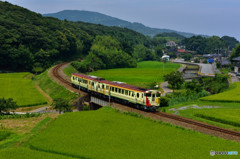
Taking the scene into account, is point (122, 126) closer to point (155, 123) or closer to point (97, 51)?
point (155, 123)

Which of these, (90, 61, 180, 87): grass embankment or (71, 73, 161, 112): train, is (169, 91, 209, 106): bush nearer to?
(71, 73, 161, 112): train

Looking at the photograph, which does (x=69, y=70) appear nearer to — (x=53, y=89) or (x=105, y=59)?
(x=105, y=59)

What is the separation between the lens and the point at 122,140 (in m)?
23.7

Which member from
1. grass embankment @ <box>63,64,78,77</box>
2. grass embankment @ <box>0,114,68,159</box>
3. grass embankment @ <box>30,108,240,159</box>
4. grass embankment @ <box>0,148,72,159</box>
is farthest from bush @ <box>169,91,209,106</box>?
grass embankment @ <box>63,64,78,77</box>

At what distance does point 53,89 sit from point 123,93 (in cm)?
2430

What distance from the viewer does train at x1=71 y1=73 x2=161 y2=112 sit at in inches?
1359

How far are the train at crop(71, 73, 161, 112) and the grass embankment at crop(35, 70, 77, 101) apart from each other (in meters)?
3.65

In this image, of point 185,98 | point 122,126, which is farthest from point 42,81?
point 122,126

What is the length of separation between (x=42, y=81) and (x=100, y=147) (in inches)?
1923

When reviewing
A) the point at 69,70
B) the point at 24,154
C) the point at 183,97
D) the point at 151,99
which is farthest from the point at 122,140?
the point at 69,70

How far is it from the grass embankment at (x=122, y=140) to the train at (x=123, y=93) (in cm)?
471

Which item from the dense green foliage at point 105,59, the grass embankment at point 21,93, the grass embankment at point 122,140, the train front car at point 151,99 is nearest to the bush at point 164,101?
the train front car at point 151,99

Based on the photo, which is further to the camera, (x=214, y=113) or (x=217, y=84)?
(x=217, y=84)

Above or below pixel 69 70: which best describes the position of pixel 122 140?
below
